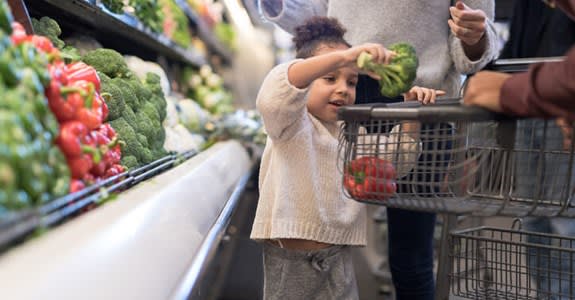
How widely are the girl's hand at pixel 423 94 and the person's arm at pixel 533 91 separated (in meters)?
0.42

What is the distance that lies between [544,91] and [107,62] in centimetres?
142

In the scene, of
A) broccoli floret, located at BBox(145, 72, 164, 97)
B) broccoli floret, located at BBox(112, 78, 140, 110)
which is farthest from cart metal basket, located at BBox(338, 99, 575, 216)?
broccoli floret, located at BBox(145, 72, 164, 97)

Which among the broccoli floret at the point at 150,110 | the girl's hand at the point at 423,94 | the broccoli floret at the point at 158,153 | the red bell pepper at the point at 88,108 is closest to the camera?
the red bell pepper at the point at 88,108

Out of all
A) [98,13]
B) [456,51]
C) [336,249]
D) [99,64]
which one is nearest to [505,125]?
[456,51]

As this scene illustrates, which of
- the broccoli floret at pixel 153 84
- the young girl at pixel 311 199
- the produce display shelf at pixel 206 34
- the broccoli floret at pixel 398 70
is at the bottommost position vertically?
the young girl at pixel 311 199

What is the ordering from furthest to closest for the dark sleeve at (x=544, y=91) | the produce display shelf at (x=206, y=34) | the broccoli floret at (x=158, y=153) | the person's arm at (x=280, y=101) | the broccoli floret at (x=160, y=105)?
the produce display shelf at (x=206, y=34)
the broccoli floret at (x=160, y=105)
the broccoli floret at (x=158, y=153)
the person's arm at (x=280, y=101)
the dark sleeve at (x=544, y=91)

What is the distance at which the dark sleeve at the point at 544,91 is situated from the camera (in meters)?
0.86

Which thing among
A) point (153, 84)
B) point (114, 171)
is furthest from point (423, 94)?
point (153, 84)

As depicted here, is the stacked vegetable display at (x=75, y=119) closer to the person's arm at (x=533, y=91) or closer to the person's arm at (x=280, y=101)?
the person's arm at (x=280, y=101)

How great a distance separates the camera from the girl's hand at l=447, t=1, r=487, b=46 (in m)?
1.34

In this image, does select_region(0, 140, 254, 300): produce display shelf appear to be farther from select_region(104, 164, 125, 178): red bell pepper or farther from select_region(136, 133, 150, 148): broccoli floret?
select_region(136, 133, 150, 148): broccoli floret

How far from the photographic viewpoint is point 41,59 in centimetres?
91

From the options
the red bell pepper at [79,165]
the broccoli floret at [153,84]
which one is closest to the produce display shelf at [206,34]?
the broccoli floret at [153,84]

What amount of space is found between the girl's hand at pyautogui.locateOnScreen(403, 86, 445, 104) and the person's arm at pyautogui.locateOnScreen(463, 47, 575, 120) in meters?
0.42
